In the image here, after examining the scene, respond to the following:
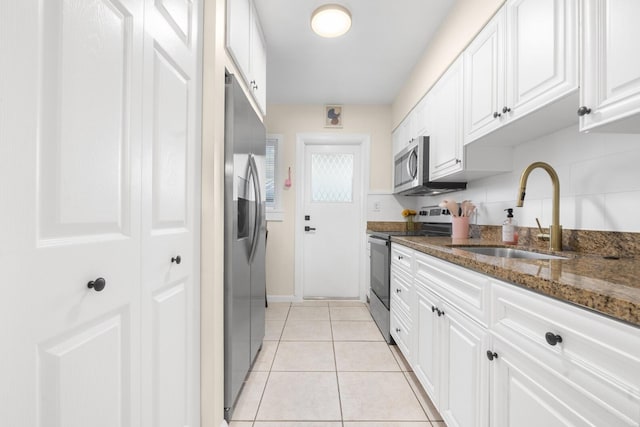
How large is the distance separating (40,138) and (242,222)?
1124mm

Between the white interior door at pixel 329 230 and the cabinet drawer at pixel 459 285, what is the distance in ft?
6.91

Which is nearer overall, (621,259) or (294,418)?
(621,259)

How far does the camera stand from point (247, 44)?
181 cm

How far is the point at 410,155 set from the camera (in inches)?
105

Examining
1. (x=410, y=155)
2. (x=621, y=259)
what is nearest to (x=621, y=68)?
(x=621, y=259)


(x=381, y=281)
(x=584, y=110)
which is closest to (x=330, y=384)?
→ (x=381, y=281)

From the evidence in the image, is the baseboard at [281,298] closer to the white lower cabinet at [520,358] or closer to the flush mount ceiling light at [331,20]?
the white lower cabinet at [520,358]

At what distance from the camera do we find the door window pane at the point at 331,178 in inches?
148

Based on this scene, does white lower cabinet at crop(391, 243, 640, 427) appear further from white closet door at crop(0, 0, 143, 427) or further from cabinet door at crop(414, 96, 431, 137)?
cabinet door at crop(414, 96, 431, 137)

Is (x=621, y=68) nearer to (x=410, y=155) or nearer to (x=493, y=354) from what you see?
(x=493, y=354)

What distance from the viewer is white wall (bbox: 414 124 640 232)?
3.77 ft

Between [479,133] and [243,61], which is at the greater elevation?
[243,61]

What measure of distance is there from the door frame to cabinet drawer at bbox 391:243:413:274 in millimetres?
1322

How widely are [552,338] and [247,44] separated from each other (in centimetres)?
202
